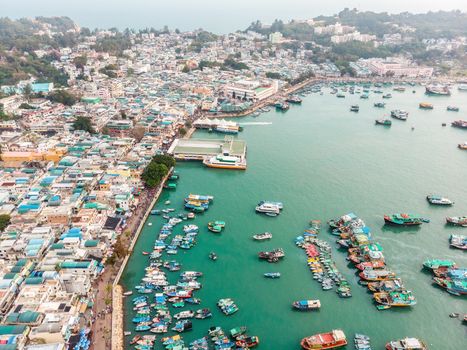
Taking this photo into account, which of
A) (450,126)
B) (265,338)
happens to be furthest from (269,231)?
(450,126)

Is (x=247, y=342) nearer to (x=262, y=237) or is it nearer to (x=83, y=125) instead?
(x=262, y=237)

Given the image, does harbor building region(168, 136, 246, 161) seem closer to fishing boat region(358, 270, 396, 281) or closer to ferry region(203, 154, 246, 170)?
ferry region(203, 154, 246, 170)

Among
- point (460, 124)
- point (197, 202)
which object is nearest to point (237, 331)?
point (197, 202)

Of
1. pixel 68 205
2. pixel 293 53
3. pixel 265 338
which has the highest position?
pixel 293 53

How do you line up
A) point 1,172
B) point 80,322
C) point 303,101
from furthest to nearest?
1. point 303,101
2. point 1,172
3. point 80,322

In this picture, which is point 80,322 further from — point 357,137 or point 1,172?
point 357,137

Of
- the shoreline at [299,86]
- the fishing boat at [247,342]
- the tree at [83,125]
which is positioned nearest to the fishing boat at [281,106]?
the shoreline at [299,86]
